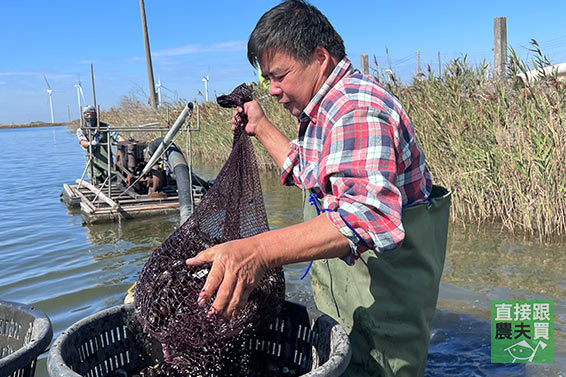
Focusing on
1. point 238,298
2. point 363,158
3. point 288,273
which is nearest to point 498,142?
point 288,273

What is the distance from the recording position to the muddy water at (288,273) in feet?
10.8

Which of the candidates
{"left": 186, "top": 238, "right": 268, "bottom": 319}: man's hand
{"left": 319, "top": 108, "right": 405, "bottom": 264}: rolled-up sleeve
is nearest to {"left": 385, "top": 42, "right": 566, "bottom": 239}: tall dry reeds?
{"left": 319, "top": 108, "right": 405, "bottom": 264}: rolled-up sleeve

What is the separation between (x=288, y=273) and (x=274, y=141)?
2.85m

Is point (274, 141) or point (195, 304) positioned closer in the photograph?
point (195, 304)

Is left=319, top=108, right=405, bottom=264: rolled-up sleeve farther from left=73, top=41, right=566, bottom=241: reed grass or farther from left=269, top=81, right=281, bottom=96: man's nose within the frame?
left=73, top=41, right=566, bottom=241: reed grass

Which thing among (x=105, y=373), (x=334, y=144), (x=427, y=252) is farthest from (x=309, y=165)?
(x=105, y=373)

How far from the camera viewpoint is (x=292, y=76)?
165 centimetres

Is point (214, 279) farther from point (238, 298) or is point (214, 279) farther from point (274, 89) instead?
point (274, 89)

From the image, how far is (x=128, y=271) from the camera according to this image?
5492mm

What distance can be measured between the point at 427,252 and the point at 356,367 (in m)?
0.51

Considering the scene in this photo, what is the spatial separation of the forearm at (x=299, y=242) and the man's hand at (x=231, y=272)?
0.08ft

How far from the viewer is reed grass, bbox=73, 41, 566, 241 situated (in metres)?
5.05

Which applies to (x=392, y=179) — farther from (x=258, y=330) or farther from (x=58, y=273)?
(x=58, y=273)

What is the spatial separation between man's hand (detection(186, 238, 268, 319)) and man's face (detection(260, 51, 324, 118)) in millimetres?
588
